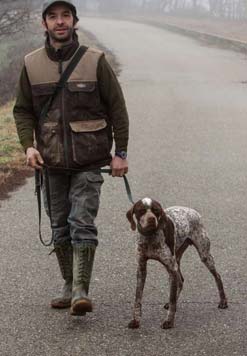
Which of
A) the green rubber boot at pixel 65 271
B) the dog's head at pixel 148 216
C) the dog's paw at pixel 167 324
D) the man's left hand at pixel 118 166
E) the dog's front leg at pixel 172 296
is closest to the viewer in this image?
the dog's head at pixel 148 216

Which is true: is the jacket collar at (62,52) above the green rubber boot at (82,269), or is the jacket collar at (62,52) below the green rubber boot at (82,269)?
above

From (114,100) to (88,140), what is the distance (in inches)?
12.5

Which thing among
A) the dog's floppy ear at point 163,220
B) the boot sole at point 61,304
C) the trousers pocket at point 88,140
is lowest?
the boot sole at point 61,304

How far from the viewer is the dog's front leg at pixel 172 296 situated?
4363 millimetres

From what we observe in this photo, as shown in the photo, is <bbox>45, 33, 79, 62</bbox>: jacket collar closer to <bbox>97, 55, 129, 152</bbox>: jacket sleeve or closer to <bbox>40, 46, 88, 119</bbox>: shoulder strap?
<bbox>40, 46, 88, 119</bbox>: shoulder strap

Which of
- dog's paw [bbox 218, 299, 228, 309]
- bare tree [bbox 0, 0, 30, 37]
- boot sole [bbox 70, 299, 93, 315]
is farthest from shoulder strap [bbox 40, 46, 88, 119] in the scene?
bare tree [bbox 0, 0, 30, 37]

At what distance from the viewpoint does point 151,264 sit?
5.77 metres

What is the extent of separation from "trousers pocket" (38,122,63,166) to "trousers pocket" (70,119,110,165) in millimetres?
105

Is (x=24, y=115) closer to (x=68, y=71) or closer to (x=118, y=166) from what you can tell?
(x=68, y=71)

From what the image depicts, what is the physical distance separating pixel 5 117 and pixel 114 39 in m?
22.6

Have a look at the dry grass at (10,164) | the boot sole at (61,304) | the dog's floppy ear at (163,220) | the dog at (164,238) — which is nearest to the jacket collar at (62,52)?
the dog at (164,238)

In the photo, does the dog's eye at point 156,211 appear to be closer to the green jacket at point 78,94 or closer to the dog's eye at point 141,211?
the dog's eye at point 141,211

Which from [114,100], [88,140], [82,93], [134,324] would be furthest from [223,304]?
[82,93]

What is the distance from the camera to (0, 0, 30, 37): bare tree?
2409cm
